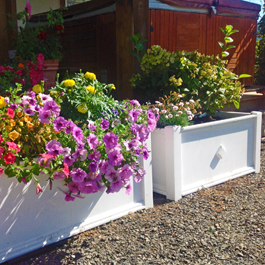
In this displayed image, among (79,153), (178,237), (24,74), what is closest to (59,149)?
(79,153)

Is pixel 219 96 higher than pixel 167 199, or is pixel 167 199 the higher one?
pixel 219 96

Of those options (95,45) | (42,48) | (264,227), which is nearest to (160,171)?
(264,227)

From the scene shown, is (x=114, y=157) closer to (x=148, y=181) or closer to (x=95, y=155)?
(x=95, y=155)

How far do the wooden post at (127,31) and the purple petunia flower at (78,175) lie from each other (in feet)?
8.21

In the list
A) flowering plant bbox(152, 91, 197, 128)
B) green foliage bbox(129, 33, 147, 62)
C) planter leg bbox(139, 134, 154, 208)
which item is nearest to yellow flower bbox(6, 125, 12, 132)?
planter leg bbox(139, 134, 154, 208)

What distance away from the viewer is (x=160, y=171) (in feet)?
11.1

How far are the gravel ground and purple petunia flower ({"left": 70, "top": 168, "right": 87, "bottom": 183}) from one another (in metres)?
0.53

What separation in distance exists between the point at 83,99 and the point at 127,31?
2229 millimetres

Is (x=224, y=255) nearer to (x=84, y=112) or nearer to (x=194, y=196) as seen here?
(x=194, y=196)

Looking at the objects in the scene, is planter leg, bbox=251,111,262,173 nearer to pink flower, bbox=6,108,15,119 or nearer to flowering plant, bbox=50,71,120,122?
flowering plant, bbox=50,71,120,122

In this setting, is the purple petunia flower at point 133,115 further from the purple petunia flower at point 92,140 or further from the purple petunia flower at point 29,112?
the purple petunia flower at point 29,112

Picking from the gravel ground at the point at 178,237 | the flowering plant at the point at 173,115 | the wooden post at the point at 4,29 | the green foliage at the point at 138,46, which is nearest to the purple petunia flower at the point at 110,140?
the gravel ground at the point at 178,237

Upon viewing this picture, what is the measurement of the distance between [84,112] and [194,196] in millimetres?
1382

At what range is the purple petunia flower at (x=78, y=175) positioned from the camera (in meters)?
2.15
